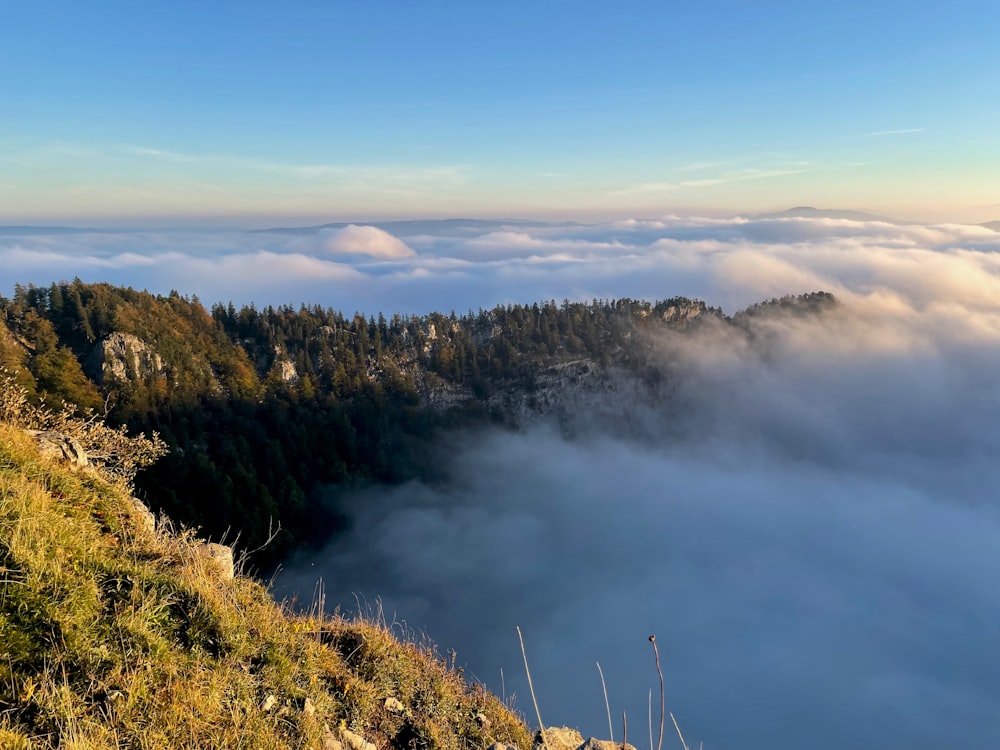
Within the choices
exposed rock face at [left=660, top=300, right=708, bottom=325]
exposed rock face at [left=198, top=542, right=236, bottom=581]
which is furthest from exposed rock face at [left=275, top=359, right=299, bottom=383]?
exposed rock face at [left=660, top=300, right=708, bottom=325]

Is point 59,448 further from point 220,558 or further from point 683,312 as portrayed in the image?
point 683,312

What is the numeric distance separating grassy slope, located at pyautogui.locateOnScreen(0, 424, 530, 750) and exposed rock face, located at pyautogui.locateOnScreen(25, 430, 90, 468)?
0.70 metres

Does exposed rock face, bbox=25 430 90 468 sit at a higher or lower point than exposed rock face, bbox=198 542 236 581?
higher

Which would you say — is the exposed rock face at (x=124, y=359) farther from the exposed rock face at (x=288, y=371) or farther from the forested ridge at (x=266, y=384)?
the exposed rock face at (x=288, y=371)

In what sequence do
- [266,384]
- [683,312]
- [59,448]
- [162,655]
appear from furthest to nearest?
[683,312] → [266,384] → [59,448] → [162,655]

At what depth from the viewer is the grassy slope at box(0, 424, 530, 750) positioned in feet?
14.0

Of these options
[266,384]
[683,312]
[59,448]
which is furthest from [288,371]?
[683,312]

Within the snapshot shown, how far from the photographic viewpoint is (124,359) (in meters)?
71.0

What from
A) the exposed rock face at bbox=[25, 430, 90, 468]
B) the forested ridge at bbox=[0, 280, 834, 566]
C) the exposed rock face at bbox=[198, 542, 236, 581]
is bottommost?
the forested ridge at bbox=[0, 280, 834, 566]

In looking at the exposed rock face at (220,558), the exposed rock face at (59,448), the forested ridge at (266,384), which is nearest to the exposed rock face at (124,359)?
the forested ridge at (266,384)

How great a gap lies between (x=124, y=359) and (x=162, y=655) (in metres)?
81.8

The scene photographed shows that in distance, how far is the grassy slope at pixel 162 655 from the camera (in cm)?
427

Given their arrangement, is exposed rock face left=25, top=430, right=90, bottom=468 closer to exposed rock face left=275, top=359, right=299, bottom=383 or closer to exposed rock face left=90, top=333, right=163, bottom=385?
exposed rock face left=90, top=333, right=163, bottom=385

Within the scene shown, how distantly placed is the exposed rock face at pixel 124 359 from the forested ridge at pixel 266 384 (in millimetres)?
194
